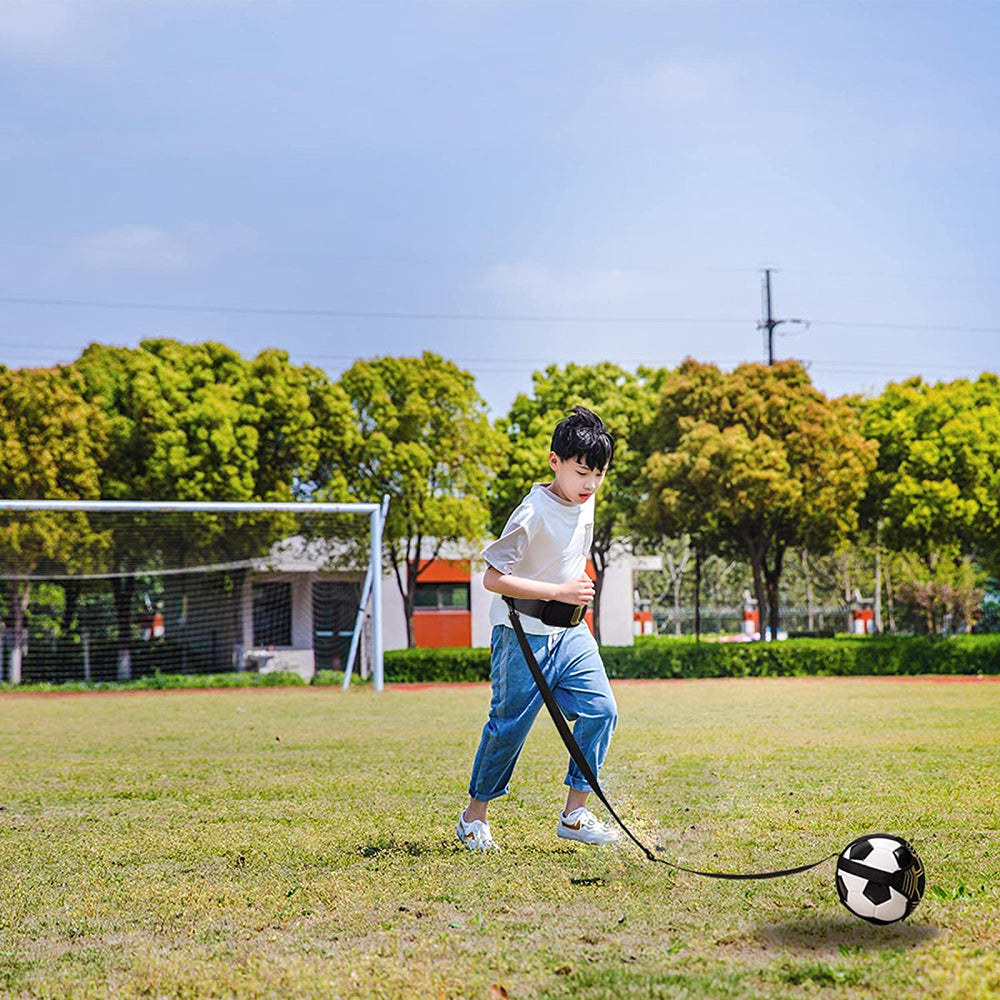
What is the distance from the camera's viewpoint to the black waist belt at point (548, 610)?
17.5 ft

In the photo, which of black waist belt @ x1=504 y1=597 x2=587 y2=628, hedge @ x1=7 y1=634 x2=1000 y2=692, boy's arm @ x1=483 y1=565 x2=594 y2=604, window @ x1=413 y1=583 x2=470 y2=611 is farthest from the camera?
window @ x1=413 y1=583 x2=470 y2=611

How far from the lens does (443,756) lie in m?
9.92

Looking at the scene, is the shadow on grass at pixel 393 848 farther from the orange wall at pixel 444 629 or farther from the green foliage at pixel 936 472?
the orange wall at pixel 444 629

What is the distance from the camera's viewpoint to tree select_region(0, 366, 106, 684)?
26.1 meters

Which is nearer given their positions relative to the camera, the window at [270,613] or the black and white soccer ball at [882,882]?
the black and white soccer ball at [882,882]

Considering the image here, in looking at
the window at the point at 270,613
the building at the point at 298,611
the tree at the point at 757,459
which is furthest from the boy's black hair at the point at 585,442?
the window at the point at 270,613

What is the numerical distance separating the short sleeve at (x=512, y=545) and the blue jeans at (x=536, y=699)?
0.34m

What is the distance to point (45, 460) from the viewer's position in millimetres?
26719

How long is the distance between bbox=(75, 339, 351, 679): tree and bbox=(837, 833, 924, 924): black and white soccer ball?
23.5 meters

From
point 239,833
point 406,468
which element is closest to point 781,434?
point 406,468

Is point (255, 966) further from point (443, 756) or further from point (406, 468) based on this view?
point (406, 468)

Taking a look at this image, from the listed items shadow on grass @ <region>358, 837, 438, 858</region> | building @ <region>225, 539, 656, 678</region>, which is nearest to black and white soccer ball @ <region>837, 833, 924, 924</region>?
shadow on grass @ <region>358, 837, 438, 858</region>

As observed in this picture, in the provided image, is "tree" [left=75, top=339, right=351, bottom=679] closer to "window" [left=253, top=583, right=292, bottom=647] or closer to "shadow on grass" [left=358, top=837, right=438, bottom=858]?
"window" [left=253, top=583, right=292, bottom=647]

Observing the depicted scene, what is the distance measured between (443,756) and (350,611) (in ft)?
62.6
